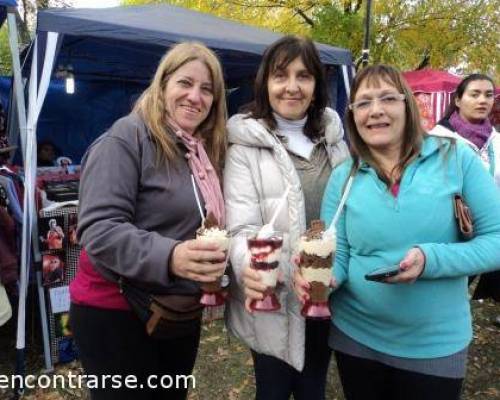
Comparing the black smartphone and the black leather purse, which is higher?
the black smartphone

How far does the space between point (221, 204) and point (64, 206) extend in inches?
84.6

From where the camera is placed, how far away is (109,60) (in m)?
6.74

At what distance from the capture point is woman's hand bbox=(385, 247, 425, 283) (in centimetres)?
141

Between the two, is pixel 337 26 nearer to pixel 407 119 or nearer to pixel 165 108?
pixel 407 119

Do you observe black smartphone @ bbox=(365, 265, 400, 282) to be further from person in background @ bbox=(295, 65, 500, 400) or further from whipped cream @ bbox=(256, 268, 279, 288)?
whipped cream @ bbox=(256, 268, 279, 288)

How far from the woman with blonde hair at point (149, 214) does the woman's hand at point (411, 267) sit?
1.87 ft

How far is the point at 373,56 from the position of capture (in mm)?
9227

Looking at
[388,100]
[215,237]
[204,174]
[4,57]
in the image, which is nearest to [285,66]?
[388,100]

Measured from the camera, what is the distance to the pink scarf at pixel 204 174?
63.8 inches

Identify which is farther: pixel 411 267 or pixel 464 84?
pixel 464 84

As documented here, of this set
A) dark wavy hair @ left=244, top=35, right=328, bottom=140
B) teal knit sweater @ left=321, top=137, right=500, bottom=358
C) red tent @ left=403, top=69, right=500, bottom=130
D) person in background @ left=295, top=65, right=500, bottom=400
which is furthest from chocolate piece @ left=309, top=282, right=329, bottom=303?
red tent @ left=403, top=69, right=500, bottom=130

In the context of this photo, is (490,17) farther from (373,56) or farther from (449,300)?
(449,300)

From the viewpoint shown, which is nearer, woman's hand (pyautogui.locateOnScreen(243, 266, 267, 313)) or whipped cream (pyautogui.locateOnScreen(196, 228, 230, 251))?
whipped cream (pyautogui.locateOnScreen(196, 228, 230, 251))

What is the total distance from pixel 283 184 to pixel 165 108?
55cm
